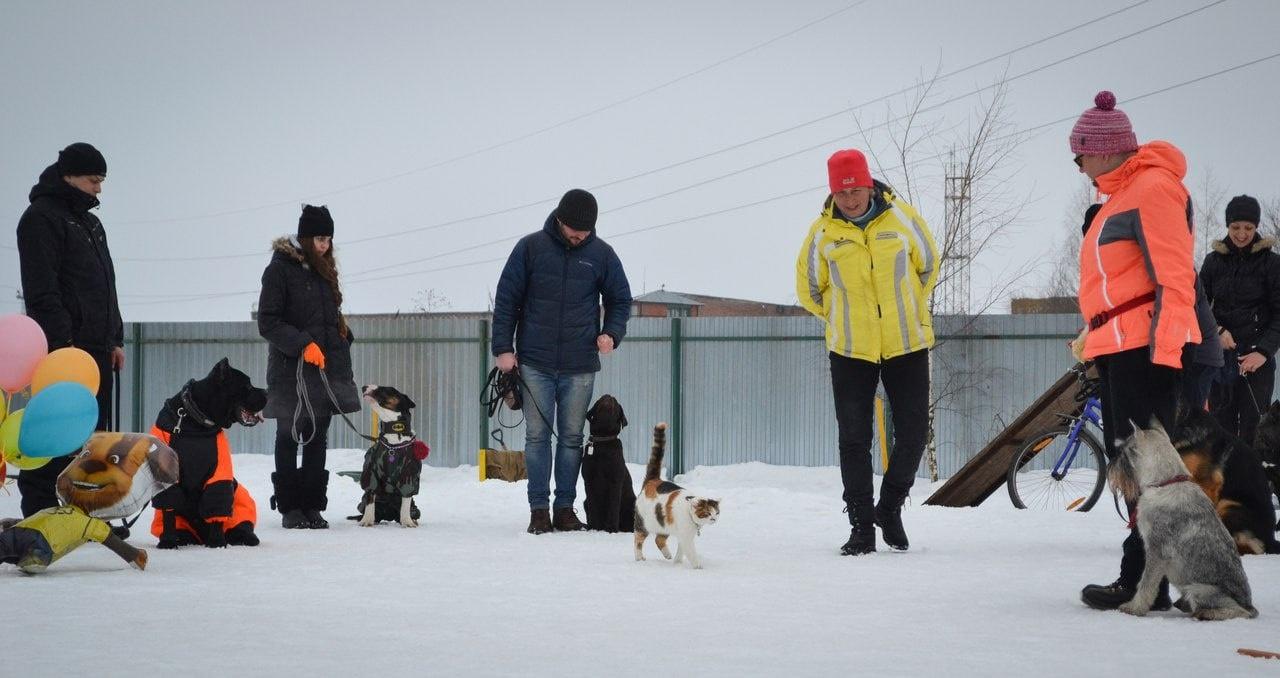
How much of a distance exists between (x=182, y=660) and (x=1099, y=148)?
3498 millimetres

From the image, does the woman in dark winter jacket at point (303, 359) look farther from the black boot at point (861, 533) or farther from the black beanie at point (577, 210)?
the black boot at point (861, 533)

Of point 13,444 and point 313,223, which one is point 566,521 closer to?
point 313,223

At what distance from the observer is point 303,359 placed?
24.2ft

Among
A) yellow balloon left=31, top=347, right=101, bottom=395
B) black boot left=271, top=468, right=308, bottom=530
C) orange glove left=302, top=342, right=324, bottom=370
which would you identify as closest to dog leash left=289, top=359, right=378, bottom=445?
orange glove left=302, top=342, right=324, bottom=370

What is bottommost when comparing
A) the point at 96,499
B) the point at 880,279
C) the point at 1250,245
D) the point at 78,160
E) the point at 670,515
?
the point at 670,515

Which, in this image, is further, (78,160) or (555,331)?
(555,331)

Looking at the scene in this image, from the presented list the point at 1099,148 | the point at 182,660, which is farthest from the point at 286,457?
the point at 1099,148

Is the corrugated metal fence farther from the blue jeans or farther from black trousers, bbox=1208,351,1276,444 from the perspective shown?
the blue jeans

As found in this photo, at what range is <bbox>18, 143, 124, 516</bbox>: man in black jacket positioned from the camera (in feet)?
19.7

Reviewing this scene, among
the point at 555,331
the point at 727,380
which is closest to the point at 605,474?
the point at 555,331

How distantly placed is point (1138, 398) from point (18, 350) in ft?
15.7

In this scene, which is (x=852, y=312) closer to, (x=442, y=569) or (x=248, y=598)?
(x=442, y=569)

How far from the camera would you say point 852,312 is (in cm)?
610

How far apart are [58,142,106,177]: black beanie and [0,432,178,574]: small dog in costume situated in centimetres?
147
